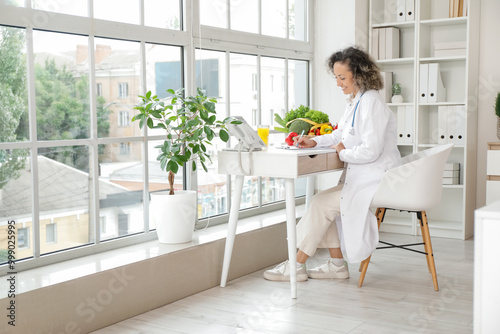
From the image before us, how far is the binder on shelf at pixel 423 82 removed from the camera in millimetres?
4777

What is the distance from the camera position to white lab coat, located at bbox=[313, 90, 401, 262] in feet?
11.1

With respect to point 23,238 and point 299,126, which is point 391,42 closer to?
point 299,126

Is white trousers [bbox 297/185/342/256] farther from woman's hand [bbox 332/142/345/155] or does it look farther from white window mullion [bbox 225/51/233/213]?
white window mullion [bbox 225/51/233/213]

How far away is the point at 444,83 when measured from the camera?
4.96 meters

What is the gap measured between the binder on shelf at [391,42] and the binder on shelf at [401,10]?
0.10m

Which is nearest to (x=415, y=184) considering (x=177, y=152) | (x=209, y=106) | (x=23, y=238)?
(x=209, y=106)

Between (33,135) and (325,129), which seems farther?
(325,129)

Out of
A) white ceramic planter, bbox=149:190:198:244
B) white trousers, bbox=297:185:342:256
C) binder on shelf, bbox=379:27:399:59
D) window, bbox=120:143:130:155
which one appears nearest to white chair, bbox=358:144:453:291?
white trousers, bbox=297:185:342:256

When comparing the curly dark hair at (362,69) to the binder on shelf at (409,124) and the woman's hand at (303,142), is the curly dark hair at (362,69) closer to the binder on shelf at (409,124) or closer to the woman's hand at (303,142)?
the woman's hand at (303,142)

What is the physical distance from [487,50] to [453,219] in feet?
4.46

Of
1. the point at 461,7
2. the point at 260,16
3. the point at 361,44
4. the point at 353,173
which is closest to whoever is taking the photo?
the point at 353,173

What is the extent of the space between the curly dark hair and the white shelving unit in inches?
53.6

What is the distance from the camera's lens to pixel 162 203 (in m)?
3.36

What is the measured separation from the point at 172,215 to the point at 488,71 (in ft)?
9.32
